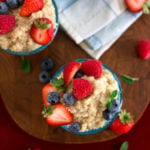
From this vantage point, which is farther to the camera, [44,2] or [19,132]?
[19,132]

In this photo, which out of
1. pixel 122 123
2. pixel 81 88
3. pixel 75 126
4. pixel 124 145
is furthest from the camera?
pixel 124 145

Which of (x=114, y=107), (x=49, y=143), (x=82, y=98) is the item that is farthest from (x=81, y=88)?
(x=49, y=143)

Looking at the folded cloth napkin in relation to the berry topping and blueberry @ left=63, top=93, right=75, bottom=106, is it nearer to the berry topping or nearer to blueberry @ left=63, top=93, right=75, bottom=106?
the berry topping

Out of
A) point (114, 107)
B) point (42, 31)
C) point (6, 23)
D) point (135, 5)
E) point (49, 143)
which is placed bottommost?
point (49, 143)

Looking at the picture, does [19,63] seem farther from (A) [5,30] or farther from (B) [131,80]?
(B) [131,80]

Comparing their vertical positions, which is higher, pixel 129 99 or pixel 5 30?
pixel 5 30

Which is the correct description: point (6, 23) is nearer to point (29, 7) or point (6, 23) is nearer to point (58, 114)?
point (29, 7)

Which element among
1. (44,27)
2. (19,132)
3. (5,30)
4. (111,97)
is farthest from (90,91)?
(19,132)

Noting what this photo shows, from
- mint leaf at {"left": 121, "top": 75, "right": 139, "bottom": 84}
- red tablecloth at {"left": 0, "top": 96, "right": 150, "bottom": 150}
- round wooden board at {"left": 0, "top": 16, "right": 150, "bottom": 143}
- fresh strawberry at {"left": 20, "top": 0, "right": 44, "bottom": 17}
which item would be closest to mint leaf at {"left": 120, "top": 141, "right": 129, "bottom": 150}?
red tablecloth at {"left": 0, "top": 96, "right": 150, "bottom": 150}

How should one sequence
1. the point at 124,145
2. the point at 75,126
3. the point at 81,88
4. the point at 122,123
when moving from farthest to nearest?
the point at 124,145 < the point at 122,123 < the point at 75,126 < the point at 81,88
